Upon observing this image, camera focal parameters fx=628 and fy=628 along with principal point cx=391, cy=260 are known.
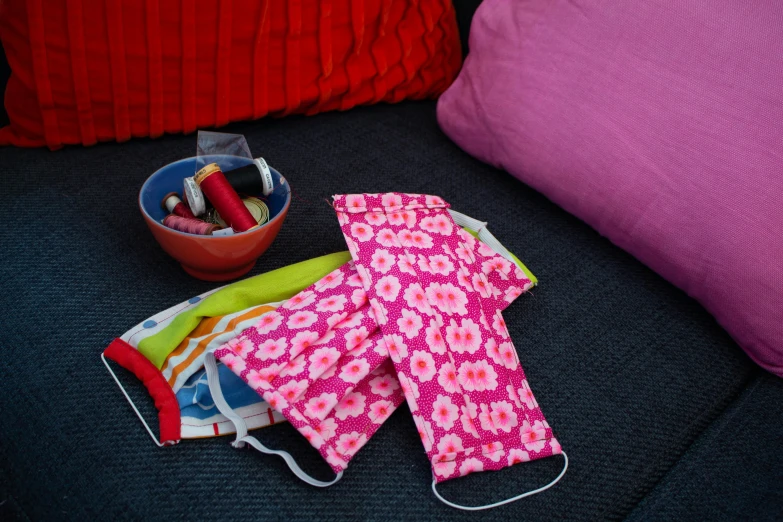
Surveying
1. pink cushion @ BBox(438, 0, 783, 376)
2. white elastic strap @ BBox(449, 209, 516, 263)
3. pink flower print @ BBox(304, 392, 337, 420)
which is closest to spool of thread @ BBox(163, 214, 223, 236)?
pink flower print @ BBox(304, 392, 337, 420)

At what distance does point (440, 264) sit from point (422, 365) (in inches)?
5.8

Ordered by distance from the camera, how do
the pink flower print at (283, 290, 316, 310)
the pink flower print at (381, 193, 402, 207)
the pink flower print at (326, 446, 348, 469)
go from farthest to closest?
the pink flower print at (381, 193, 402, 207) → the pink flower print at (283, 290, 316, 310) → the pink flower print at (326, 446, 348, 469)

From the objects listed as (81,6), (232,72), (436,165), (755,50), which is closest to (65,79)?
(81,6)

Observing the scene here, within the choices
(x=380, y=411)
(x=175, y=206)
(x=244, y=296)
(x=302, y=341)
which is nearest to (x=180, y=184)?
(x=175, y=206)

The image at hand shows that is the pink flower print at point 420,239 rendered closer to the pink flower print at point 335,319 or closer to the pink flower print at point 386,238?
the pink flower print at point 386,238

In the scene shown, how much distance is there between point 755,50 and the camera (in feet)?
2.46

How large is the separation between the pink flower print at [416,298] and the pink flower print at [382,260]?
0.11 ft

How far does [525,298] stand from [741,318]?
26 cm

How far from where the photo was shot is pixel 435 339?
692mm

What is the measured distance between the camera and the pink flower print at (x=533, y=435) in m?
0.66

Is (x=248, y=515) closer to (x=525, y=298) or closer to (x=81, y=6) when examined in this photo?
(x=525, y=298)

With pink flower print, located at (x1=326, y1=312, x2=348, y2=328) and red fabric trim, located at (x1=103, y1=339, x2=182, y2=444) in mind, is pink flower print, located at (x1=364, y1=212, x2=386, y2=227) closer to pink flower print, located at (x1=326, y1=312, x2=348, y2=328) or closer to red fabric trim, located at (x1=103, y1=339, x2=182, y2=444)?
pink flower print, located at (x1=326, y1=312, x2=348, y2=328)

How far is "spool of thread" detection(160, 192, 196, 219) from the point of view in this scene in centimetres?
75

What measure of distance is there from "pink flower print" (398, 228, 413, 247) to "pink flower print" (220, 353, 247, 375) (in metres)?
0.25
